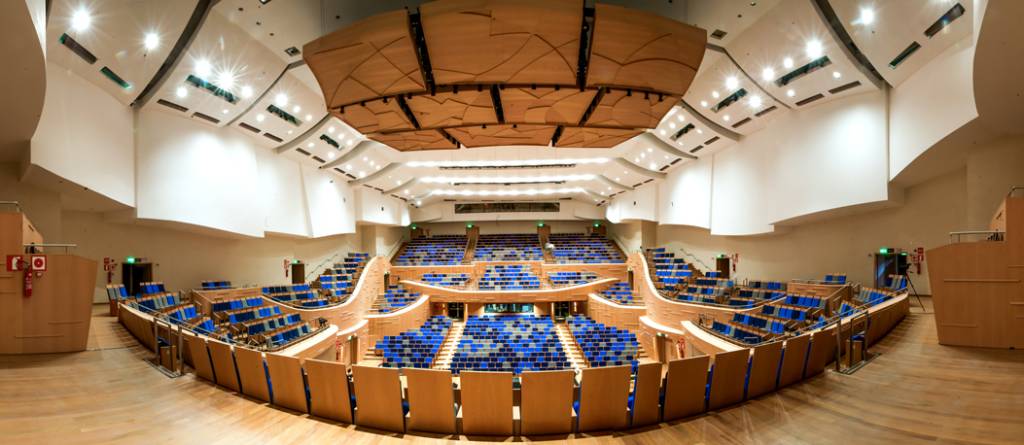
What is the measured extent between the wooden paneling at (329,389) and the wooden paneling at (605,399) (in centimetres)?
206

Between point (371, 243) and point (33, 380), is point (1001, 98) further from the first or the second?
point (371, 243)

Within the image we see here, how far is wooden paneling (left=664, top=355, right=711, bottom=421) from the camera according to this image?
3902 millimetres

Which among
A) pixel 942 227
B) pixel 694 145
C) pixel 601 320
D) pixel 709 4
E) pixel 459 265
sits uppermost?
pixel 709 4

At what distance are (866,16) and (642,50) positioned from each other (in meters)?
4.16

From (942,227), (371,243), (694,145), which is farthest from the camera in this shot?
(371,243)

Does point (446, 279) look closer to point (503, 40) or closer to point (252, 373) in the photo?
point (503, 40)

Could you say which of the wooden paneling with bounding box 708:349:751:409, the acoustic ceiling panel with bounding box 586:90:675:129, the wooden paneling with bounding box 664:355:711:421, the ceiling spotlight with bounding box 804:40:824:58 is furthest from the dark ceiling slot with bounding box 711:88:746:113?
the wooden paneling with bounding box 664:355:711:421

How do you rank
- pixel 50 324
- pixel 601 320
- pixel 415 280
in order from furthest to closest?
1. pixel 415 280
2. pixel 601 320
3. pixel 50 324

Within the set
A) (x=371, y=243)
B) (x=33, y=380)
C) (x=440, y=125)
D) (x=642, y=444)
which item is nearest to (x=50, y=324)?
(x=33, y=380)

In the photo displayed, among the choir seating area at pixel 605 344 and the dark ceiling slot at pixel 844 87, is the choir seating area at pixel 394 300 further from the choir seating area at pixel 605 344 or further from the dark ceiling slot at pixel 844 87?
the dark ceiling slot at pixel 844 87

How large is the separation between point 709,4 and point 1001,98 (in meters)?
4.13

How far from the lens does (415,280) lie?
20.4 m

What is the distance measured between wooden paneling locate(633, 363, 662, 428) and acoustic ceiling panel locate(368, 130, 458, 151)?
5.96 metres

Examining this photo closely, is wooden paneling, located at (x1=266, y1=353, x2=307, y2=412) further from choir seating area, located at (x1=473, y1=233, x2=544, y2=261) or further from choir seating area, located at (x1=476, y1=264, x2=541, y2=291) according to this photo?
choir seating area, located at (x1=473, y1=233, x2=544, y2=261)
